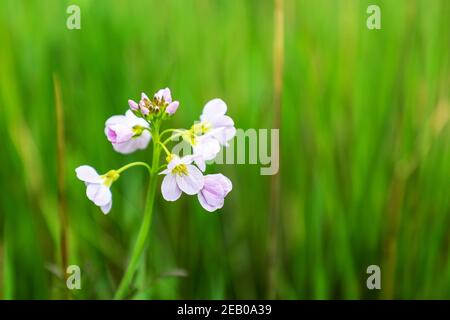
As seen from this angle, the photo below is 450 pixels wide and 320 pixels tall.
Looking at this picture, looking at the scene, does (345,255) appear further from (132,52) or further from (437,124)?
(132,52)

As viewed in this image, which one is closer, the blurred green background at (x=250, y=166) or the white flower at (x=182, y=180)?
the white flower at (x=182, y=180)

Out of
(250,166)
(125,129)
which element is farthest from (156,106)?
(250,166)

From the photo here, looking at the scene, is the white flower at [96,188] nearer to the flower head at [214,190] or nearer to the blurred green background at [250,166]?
the flower head at [214,190]

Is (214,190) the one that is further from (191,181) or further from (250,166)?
(250,166)

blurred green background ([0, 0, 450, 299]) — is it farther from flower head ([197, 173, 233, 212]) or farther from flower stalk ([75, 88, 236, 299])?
flower head ([197, 173, 233, 212])

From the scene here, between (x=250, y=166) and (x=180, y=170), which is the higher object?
(x=180, y=170)

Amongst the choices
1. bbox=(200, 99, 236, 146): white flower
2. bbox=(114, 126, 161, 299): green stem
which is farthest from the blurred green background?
bbox=(200, 99, 236, 146): white flower

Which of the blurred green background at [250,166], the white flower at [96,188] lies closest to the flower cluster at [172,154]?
the white flower at [96,188]
